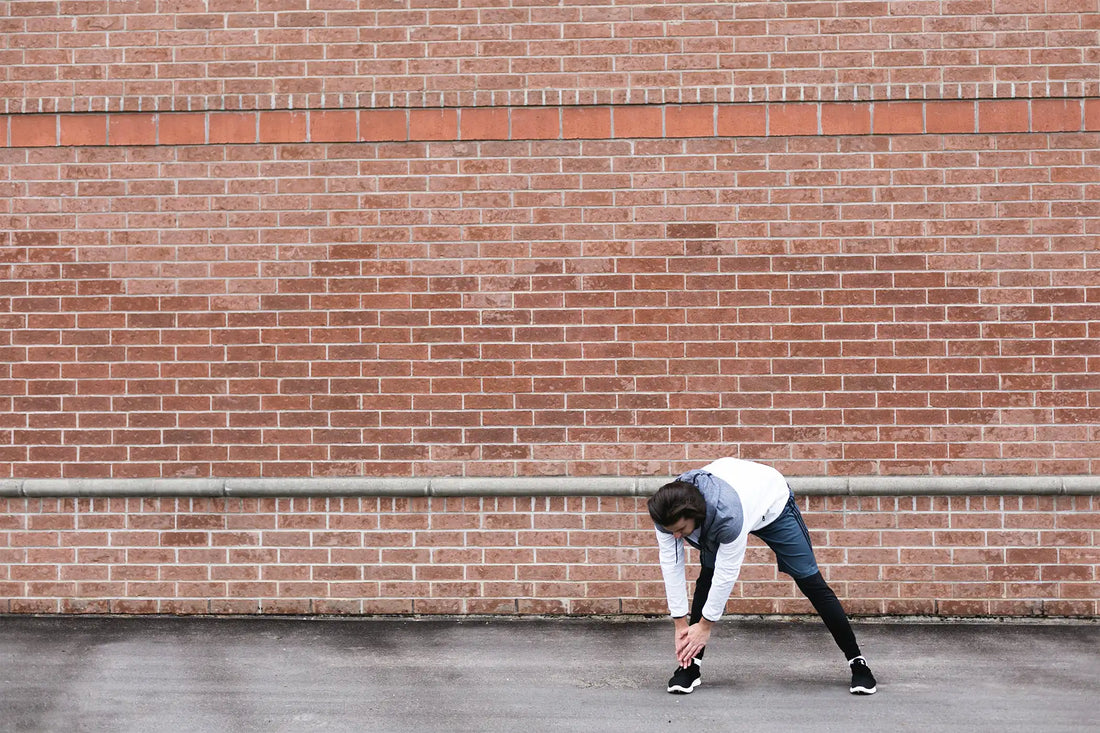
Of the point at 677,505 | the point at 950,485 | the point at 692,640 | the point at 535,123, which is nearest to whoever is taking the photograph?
the point at 677,505

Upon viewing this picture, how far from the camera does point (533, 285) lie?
21.6 feet

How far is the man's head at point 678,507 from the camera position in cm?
439

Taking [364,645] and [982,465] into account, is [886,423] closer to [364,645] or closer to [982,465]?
[982,465]

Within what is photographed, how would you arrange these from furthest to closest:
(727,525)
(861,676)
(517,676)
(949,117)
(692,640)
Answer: (949,117) → (517,676) → (861,676) → (692,640) → (727,525)

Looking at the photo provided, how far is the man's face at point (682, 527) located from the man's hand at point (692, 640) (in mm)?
466

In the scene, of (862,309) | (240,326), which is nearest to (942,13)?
(862,309)

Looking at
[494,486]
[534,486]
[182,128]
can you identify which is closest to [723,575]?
[534,486]

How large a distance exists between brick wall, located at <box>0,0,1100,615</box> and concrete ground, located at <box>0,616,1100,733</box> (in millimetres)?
344

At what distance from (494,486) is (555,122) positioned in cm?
244

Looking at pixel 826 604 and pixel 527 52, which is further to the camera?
pixel 527 52

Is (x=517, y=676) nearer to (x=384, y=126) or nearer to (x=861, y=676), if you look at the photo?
(x=861, y=676)

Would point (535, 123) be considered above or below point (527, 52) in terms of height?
below

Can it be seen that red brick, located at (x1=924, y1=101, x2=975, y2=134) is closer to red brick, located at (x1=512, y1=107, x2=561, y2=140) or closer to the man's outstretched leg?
red brick, located at (x1=512, y1=107, x2=561, y2=140)

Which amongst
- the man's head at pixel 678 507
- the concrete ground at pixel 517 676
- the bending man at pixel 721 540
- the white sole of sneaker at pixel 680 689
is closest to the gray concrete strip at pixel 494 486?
the concrete ground at pixel 517 676
